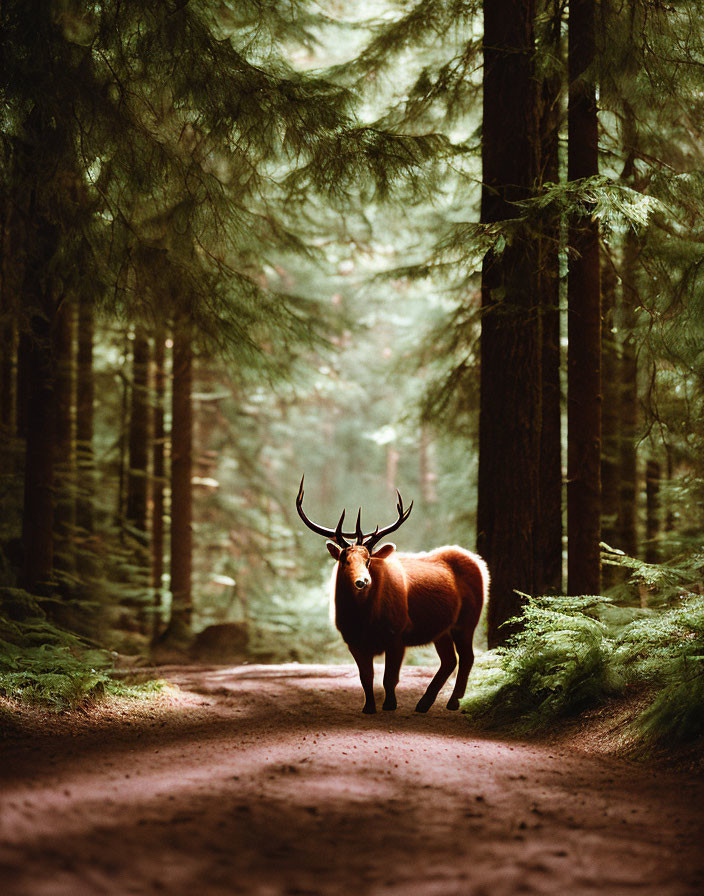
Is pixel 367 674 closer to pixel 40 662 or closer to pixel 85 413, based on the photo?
pixel 40 662

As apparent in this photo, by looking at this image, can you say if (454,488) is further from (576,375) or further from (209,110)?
(209,110)

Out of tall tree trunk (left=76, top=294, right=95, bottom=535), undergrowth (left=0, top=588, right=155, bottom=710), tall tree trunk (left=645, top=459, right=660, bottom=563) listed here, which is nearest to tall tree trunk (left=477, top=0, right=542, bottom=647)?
undergrowth (left=0, top=588, right=155, bottom=710)

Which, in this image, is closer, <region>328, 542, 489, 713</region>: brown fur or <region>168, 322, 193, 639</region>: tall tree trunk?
<region>328, 542, 489, 713</region>: brown fur

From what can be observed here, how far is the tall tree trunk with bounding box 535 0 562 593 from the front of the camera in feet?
27.5

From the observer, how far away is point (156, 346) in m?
16.8

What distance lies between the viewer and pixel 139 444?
15516 mm

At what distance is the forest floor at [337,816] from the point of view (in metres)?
2.90

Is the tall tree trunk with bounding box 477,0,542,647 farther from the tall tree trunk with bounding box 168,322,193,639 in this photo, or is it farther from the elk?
the tall tree trunk with bounding box 168,322,193,639

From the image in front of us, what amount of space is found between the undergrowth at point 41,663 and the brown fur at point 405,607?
2.57 meters

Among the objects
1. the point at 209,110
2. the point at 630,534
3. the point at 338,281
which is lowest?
the point at 630,534

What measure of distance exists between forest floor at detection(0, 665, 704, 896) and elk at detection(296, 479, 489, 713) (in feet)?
3.66

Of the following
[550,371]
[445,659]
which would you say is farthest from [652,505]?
[445,659]

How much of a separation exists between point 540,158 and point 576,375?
2.61m

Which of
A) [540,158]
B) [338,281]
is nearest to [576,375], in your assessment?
[540,158]
